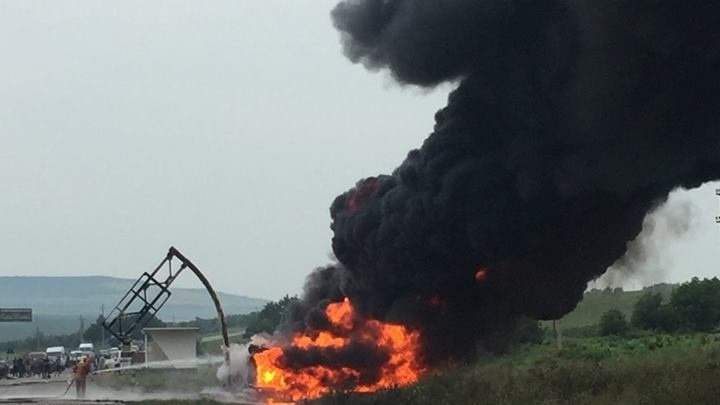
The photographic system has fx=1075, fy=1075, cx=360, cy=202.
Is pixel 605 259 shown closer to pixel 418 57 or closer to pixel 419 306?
pixel 419 306

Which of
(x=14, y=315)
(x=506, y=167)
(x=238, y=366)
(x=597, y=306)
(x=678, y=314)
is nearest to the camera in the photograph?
(x=506, y=167)

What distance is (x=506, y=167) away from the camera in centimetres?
2528

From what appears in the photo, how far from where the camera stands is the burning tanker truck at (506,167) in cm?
2162

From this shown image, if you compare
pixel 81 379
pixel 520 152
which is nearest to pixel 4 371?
pixel 81 379

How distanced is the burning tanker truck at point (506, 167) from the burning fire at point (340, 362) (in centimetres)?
7

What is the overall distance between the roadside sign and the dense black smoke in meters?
47.2

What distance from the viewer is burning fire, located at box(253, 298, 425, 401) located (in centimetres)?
3007

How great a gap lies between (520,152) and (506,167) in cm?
67

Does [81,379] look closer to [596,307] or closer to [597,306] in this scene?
[596,307]

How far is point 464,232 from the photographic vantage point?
2622 centimetres

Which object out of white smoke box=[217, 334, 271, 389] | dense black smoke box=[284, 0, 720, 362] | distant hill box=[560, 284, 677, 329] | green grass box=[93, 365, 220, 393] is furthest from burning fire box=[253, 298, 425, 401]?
distant hill box=[560, 284, 677, 329]

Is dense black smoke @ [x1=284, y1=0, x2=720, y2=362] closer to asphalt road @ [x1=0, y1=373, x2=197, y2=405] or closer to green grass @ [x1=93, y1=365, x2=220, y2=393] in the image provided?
asphalt road @ [x1=0, y1=373, x2=197, y2=405]

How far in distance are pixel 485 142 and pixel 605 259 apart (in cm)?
447

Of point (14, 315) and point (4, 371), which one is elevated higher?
point (14, 315)
